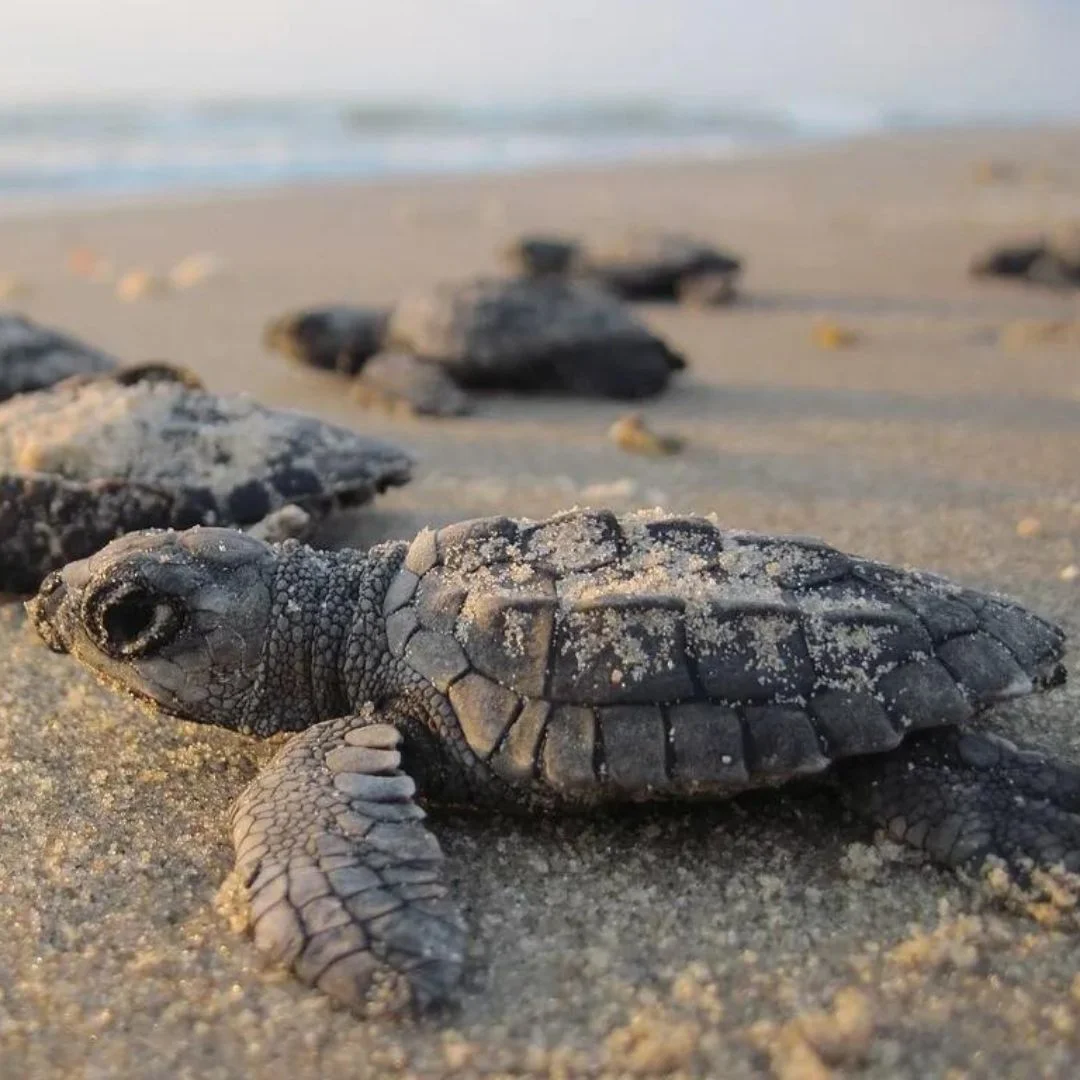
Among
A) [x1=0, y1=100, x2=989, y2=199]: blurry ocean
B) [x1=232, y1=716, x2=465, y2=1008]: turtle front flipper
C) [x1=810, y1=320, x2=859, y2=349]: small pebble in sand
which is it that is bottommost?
[x1=0, y1=100, x2=989, y2=199]: blurry ocean

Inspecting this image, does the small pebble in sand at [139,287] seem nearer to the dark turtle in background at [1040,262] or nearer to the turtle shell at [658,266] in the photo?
the turtle shell at [658,266]

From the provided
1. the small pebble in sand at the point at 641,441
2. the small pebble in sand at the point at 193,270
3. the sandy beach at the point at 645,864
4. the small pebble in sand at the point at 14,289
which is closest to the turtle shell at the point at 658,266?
the sandy beach at the point at 645,864

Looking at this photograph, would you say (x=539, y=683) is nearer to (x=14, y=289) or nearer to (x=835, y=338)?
(x=835, y=338)

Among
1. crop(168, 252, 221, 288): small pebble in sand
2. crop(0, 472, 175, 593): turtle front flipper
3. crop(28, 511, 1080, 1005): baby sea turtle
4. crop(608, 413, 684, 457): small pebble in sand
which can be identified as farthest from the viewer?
crop(168, 252, 221, 288): small pebble in sand

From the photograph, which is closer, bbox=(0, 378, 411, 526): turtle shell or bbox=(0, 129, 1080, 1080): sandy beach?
bbox=(0, 129, 1080, 1080): sandy beach

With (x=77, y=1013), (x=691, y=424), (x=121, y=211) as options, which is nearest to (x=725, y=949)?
(x=77, y=1013)

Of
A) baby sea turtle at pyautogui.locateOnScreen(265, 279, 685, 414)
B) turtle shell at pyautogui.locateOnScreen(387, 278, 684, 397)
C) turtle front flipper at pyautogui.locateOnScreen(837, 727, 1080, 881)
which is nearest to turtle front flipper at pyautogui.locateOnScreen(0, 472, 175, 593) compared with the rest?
turtle front flipper at pyautogui.locateOnScreen(837, 727, 1080, 881)

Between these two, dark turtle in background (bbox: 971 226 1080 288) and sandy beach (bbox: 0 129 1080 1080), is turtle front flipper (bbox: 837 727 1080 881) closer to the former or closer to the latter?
sandy beach (bbox: 0 129 1080 1080)
